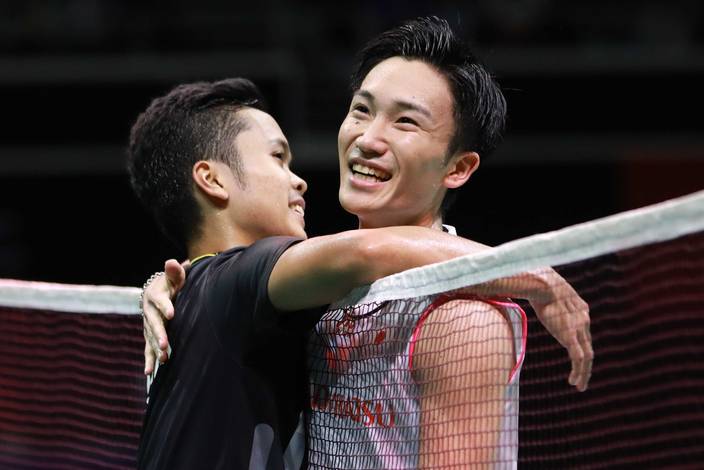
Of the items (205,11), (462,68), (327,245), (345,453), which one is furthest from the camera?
(205,11)

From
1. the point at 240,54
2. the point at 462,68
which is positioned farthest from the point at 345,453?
the point at 240,54

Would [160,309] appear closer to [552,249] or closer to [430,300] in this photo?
[430,300]

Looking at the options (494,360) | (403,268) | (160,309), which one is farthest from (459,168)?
(160,309)

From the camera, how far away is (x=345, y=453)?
261 centimetres

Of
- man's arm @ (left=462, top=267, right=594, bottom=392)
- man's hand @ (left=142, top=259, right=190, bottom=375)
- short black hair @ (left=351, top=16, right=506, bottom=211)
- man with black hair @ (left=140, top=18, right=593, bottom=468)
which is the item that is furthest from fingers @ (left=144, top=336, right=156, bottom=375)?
man's arm @ (left=462, top=267, right=594, bottom=392)

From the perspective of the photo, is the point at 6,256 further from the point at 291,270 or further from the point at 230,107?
the point at 291,270

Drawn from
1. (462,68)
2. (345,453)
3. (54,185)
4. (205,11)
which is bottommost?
(345,453)

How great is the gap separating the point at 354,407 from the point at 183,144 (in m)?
1.06

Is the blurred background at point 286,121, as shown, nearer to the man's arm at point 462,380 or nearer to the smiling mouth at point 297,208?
the smiling mouth at point 297,208

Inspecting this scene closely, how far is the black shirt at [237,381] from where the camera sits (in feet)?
8.45

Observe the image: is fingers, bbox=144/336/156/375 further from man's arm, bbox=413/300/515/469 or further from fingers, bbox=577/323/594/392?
fingers, bbox=577/323/594/392

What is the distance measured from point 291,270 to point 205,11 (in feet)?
27.8

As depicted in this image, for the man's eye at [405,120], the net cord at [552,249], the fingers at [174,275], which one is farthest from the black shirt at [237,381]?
the man's eye at [405,120]

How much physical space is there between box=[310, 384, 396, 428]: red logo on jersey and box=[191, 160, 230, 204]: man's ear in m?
0.68
